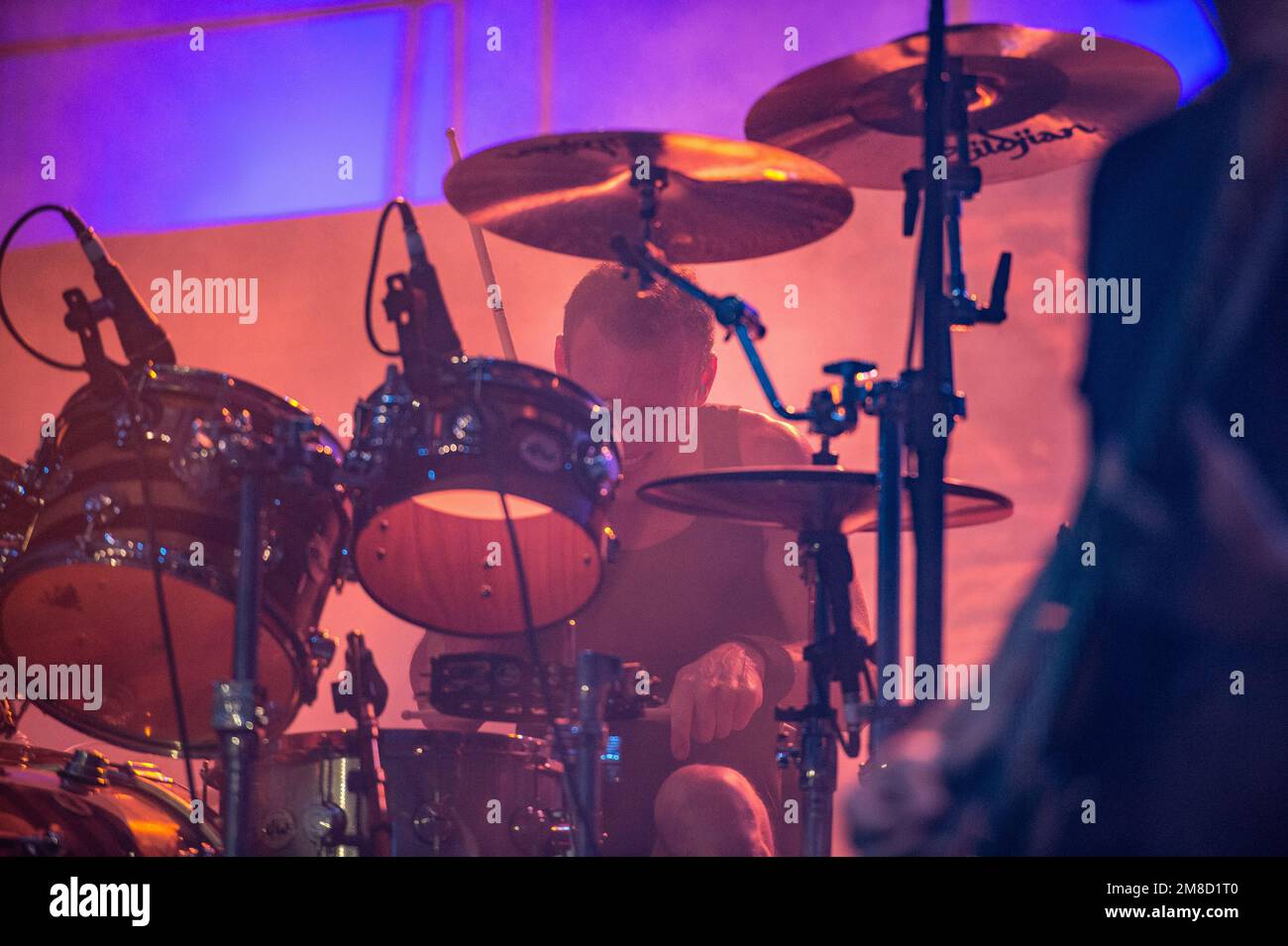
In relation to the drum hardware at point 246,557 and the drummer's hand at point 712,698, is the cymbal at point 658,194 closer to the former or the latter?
the drum hardware at point 246,557

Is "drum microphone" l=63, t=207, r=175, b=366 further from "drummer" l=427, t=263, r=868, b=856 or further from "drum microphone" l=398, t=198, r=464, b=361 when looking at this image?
"drummer" l=427, t=263, r=868, b=856

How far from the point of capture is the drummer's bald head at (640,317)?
2.35 m

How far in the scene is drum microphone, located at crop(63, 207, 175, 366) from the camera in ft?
5.60

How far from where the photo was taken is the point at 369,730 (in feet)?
5.84

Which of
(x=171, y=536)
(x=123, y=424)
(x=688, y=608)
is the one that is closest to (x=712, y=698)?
(x=688, y=608)

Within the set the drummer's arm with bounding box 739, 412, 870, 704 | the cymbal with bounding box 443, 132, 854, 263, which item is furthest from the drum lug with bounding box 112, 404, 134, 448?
the drummer's arm with bounding box 739, 412, 870, 704

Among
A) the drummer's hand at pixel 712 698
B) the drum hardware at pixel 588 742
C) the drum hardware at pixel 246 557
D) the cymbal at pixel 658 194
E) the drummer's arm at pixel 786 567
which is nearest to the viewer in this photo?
the drum hardware at pixel 246 557

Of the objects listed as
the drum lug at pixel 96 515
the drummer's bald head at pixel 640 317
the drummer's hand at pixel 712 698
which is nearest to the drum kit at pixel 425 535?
the drum lug at pixel 96 515

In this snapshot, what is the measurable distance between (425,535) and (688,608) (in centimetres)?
60

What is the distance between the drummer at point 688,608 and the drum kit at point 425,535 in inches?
8.8

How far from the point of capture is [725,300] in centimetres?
184

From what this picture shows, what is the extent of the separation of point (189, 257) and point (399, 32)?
72 centimetres
